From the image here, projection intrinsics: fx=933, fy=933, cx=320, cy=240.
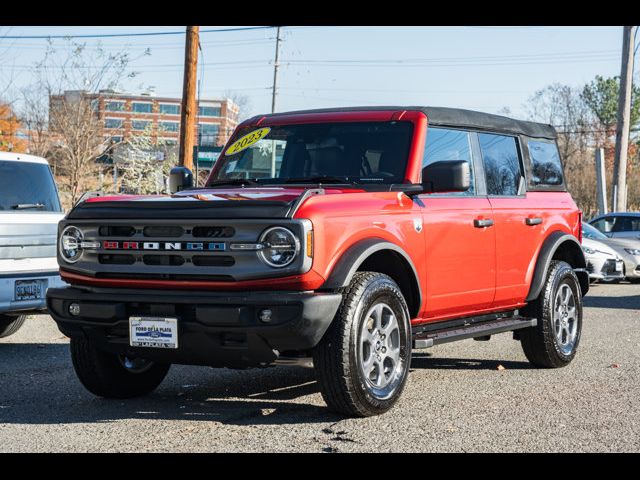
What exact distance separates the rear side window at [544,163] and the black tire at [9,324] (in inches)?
223

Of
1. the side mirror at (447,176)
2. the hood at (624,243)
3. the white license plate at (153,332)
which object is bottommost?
the hood at (624,243)

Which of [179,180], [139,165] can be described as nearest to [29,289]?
[179,180]

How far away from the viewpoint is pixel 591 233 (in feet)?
62.7

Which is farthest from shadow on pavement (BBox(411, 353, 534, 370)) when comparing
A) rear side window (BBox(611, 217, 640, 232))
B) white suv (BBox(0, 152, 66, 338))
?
rear side window (BBox(611, 217, 640, 232))

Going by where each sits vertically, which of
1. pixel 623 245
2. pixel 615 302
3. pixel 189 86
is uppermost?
pixel 189 86

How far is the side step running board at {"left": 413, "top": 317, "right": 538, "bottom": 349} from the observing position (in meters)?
6.46

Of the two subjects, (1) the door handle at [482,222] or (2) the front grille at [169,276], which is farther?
(1) the door handle at [482,222]

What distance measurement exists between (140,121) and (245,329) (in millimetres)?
45565

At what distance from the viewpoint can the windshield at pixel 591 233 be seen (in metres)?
18.9

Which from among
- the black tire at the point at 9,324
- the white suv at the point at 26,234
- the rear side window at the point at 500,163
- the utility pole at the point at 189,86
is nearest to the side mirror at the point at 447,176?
the rear side window at the point at 500,163

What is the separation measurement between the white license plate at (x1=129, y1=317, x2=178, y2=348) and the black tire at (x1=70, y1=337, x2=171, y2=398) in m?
0.63

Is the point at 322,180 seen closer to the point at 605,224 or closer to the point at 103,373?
the point at 103,373

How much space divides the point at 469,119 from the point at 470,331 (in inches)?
67.6

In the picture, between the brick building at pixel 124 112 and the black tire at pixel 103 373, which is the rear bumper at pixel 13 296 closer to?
the black tire at pixel 103 373
